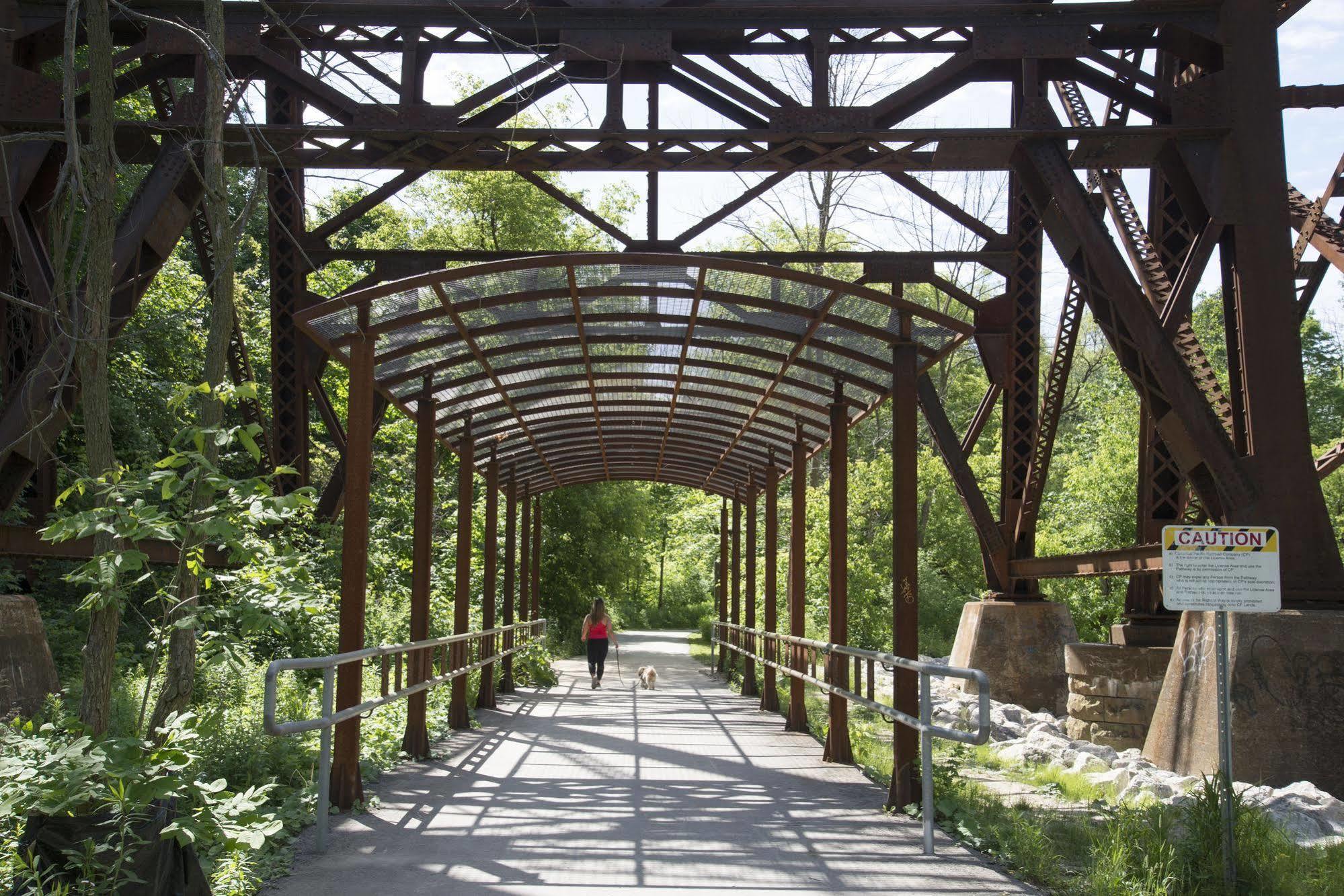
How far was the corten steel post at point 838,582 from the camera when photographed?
1117 cm

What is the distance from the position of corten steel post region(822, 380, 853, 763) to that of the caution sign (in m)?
4.54

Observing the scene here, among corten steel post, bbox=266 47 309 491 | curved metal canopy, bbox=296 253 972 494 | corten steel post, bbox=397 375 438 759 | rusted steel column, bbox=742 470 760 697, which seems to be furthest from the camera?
rusted steel column, bbox=742 470 760 697

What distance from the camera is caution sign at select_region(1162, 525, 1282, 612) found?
258 inches

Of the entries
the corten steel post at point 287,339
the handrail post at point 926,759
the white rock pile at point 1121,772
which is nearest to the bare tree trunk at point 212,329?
Answer: the handrail post at point 926,759

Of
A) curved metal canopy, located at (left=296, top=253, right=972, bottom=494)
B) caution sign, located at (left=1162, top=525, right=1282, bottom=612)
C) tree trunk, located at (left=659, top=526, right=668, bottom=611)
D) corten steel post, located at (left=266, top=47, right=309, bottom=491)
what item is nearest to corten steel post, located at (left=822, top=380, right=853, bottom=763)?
curved metal canopy, located at (left=296, top=253, right=972, bottom=494)

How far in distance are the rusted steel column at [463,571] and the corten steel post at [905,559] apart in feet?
19.6

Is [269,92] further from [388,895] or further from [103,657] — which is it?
[388,895]

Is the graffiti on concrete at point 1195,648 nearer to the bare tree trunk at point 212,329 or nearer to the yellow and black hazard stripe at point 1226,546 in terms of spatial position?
the yellow and black hazard stripe at point 1226,546

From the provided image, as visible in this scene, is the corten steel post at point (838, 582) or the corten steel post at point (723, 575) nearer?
the corten steel post at point (838, 582)

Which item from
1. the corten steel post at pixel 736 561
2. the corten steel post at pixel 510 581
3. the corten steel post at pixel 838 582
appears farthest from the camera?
the corten steel post at pixel 736 561

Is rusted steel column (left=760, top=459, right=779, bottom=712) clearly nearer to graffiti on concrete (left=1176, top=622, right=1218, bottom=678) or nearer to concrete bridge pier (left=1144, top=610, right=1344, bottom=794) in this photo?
graffiti on concrete (left=1176, top=622, right=1218, bottom=678)

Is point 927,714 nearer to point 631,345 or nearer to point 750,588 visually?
point 631,345

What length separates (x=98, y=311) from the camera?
20.3 ft

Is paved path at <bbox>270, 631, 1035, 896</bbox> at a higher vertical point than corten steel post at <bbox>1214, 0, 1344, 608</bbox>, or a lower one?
lower
